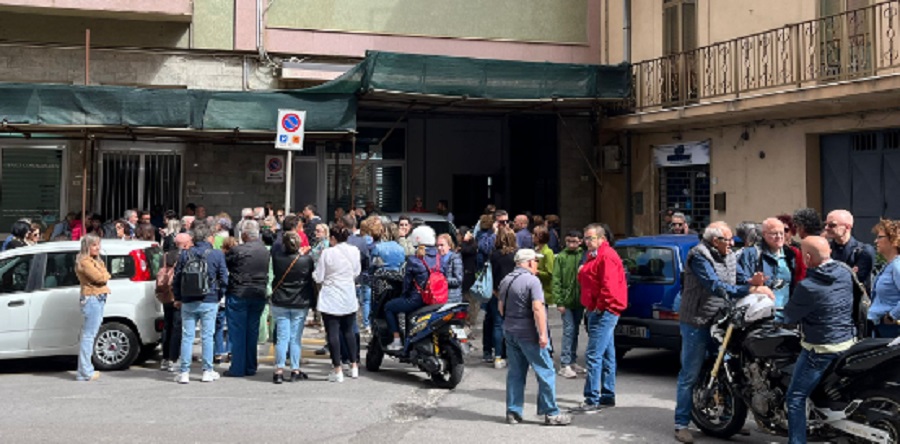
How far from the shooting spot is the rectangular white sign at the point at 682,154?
1820cm

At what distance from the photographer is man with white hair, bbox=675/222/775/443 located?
7230mm

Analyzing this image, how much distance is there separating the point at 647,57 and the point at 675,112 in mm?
2433

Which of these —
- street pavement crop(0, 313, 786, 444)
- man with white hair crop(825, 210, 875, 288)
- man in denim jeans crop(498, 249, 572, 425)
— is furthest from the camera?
man with white hair crop(825, 210, 875, 288)

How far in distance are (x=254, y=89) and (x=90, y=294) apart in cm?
984

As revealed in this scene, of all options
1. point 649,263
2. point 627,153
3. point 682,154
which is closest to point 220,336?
point 649,263

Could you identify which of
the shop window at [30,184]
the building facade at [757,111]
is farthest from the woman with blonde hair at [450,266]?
the shop window at [30,184]

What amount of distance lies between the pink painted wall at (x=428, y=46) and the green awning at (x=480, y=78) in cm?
302

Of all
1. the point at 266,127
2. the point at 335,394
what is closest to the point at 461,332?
the point at 335,394

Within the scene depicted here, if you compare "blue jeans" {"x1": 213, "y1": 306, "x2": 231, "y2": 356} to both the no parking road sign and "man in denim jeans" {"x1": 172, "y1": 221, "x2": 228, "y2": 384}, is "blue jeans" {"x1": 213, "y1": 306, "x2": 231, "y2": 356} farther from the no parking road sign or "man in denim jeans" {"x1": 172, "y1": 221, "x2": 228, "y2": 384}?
the no parking road sign

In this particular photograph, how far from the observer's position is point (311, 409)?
8.57 meters

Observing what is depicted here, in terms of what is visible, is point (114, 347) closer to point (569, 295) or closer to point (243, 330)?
point (243, 330)

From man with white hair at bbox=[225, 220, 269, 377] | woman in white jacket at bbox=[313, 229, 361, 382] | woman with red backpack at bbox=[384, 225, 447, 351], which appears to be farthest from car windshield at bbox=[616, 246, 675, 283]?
man with white hair at bbox=[225, 220, 269, 377]

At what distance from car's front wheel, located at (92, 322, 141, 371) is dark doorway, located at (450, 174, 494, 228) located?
13.4 m

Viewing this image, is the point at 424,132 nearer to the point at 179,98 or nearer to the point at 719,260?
the point at 179,98
